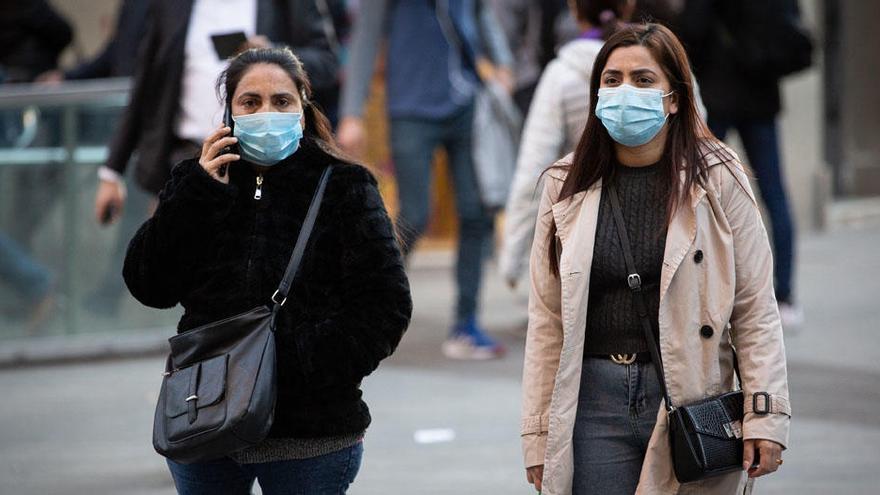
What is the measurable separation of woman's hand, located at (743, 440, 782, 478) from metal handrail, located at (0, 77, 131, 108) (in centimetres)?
536

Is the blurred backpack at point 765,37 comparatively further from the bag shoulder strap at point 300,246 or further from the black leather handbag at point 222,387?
the black leather handbag at point 222,387

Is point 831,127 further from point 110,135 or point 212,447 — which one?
point 212,447

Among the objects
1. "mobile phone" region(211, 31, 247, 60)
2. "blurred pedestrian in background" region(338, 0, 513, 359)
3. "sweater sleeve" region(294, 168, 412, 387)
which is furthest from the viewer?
"blurred pedestrian in background" region(338, 0, 513, 359)

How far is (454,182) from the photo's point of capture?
7.92 m

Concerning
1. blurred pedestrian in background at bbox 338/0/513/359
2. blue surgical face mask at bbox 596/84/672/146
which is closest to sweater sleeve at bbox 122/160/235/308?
blue surgical face mask at bbox 596/84/672/146

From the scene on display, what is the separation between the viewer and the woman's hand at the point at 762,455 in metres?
3.64

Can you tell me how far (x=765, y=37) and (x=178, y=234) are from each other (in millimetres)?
5086

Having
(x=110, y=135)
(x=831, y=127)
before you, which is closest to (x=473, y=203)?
(x=110, y=135)

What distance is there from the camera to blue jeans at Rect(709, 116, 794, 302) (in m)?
8.27

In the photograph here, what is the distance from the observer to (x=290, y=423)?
3578 mm

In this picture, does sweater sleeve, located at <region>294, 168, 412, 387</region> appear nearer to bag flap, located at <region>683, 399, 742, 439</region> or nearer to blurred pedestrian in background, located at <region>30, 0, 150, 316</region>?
bag flap, located at <region>683, 399, 742, 439</region>

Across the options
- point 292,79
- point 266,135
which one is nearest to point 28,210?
point 292,79

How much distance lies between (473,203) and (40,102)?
7.75 ft

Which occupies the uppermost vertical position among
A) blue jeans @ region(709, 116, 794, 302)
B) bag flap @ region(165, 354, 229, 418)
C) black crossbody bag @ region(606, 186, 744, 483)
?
bag flap @ region(165, 354, 229, 418)
